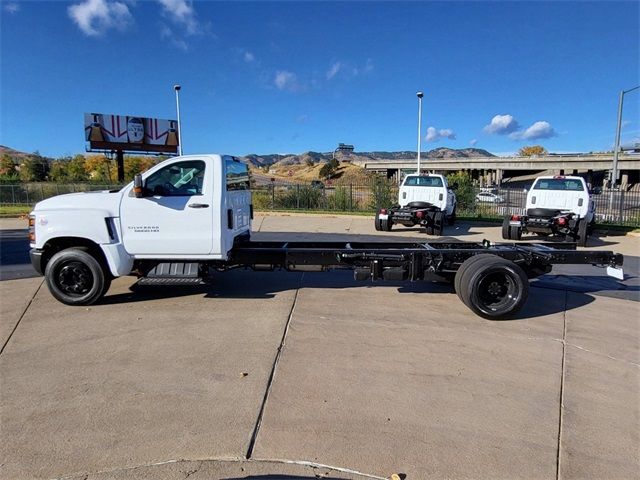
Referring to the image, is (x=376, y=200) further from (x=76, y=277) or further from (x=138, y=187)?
(x=76, y=277)

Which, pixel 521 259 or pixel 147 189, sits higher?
pixel 147 189

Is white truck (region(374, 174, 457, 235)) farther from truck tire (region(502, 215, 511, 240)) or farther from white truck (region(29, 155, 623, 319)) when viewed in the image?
white truck (region(29, 155, 623, 319))

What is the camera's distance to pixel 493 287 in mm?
5855

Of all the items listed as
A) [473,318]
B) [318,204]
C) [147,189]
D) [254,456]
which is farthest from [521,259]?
[318,204]

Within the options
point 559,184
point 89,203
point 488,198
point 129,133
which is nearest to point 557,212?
point 559,184

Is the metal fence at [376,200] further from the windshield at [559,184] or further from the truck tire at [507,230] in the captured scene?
the truck tire at [507,230]

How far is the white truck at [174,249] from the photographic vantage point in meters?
6.04

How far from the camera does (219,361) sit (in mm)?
4543

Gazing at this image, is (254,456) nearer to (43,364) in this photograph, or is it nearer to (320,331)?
(320,331)

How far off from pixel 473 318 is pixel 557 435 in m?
2.56

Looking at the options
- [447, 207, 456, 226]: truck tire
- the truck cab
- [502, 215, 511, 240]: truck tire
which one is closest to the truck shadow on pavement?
the truck cab

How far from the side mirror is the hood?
0.31 metres

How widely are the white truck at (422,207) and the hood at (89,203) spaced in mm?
10546

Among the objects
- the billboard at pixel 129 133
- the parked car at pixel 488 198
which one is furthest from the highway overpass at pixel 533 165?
the parked car at pixel 488 198
